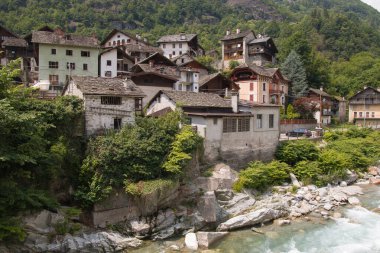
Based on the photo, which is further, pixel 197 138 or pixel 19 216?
pixel 197 138

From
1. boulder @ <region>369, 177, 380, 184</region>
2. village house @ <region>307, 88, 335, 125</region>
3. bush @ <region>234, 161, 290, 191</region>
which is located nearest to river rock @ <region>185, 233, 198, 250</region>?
bush @ <region>234, 161, 290, 191</region>

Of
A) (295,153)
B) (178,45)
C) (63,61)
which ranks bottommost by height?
(295,153)

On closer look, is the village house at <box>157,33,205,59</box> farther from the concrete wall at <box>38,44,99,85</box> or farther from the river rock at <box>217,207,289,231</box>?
the river rock at <box>217,207,289,231</box>

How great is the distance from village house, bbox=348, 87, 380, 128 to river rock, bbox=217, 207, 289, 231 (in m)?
47.7

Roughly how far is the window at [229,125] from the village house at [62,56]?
22.2m

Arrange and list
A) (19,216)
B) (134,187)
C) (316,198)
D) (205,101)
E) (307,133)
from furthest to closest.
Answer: (307,133) < (205,101) < (316,198) < (134,187) < (19,216)

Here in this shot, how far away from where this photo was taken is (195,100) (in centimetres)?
3225

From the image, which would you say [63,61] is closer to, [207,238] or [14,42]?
[14,42]

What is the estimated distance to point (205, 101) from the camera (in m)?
32.8

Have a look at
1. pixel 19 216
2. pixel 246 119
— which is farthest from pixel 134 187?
pixel 246 119

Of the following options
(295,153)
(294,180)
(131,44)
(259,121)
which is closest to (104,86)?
(259,121)

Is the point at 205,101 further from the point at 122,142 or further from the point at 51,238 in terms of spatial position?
the point at 51,238

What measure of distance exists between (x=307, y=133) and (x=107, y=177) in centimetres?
3154

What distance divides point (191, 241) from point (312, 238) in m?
8.19
